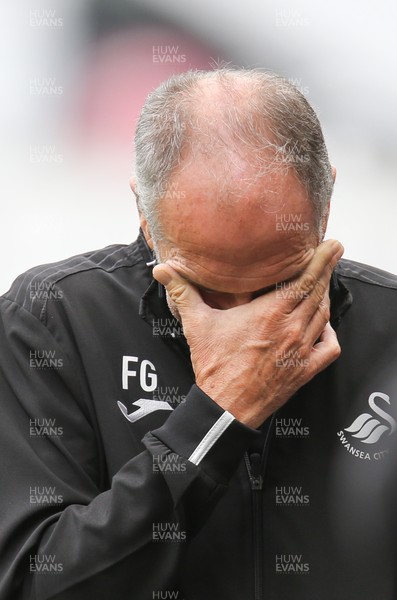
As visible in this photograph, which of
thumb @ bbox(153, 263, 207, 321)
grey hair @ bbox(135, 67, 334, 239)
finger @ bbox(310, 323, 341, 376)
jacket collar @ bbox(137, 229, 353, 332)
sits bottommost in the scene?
finger @ bbox(310, 323, 341, 376)

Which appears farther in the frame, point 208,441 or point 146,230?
point 146,230

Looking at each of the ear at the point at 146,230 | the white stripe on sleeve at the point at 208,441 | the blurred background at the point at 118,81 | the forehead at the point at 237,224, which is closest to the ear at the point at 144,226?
the ear at the point at 146,230

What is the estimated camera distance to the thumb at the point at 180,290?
1581mm

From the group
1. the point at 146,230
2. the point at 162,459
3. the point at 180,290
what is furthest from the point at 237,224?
the point at 162,459

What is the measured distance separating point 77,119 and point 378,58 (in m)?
1.03

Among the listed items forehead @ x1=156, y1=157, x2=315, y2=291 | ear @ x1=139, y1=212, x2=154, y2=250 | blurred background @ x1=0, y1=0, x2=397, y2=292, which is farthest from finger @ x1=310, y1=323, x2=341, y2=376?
blurred background @ x1=0, y1=0, x2=397, y2=292

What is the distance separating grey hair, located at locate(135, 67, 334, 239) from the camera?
1577 mm

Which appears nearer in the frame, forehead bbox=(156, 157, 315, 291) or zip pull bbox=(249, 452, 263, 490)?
forehead bbox=(156, 157, 315, 291)

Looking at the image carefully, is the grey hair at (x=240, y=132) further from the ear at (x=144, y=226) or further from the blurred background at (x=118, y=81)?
the blurred background at (x=118, y=81)

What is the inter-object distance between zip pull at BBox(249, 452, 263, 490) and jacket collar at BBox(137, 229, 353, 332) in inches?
10.0

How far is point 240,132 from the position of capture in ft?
5.16

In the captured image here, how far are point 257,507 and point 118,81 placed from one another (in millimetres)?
1920

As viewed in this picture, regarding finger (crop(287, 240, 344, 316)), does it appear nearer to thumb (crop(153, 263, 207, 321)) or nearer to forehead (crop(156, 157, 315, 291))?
forehead (crop(156, 157, 315, 291))

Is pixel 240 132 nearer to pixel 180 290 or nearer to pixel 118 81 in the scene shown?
pixel 180 290
